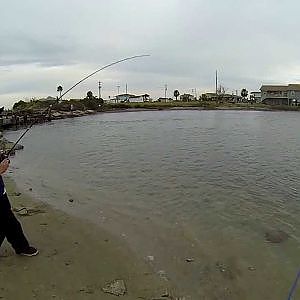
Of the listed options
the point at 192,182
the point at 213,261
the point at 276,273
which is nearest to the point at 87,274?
the point at 213,261

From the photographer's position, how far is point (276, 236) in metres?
8.59

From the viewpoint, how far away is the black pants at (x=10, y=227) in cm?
579

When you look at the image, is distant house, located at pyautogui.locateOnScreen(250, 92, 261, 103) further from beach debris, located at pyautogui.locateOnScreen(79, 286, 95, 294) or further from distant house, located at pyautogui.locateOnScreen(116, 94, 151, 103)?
beach debris, located at pyautogui.locateOnScreen(79, 286, 95, 294)

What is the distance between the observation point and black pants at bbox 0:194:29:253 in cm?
579

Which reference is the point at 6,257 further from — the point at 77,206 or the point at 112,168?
the point at 112,168

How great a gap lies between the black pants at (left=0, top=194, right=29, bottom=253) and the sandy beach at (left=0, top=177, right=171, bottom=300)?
8.6 inches

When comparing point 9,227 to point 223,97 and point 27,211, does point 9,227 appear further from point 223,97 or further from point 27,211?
point 223,97

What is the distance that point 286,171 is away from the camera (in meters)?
17.5

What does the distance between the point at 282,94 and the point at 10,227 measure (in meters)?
125

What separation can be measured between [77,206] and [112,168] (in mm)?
7360

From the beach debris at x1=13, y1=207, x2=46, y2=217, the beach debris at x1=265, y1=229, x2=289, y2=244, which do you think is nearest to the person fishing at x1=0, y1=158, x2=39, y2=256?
the beach debris at x1=13, y1=207, x2=46, y2=217

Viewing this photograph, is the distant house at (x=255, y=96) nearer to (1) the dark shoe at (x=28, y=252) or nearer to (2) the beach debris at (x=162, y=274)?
(2) the beach debris at (x=162, y=274)

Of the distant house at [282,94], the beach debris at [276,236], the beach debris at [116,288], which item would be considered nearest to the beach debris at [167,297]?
the beach debris at [116,288]

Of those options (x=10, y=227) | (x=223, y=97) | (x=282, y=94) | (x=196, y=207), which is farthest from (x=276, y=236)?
(x=223, y=97)
